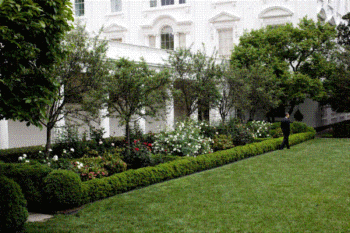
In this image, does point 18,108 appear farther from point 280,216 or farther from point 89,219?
point 280,216

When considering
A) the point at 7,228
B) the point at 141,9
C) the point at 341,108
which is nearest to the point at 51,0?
the point at 7,228

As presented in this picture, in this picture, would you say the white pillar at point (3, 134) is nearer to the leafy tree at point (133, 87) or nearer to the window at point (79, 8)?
the leafy tree at point (133, 87)

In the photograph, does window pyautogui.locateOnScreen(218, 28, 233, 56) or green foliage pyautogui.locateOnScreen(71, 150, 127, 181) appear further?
window pyautogui.locateOnScreen(218, 28, 233, 56)

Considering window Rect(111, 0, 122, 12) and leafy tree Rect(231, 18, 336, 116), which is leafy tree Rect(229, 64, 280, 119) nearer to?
leafy tree Rect(231, 18, 336, 116)

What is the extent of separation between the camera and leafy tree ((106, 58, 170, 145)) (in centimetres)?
1342

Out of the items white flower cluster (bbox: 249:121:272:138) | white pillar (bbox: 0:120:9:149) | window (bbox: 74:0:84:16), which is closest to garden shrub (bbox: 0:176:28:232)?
white pillar (bbox: 0:120:9:149)

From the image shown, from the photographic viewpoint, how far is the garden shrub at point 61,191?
8.71 meters

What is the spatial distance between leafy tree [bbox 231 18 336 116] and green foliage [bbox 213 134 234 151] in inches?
303

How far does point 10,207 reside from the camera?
695 centimetres

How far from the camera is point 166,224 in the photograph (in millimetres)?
7586

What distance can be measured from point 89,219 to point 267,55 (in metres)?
20.8

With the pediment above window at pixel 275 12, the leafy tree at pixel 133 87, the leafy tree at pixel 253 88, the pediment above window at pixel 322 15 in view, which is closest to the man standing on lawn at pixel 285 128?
the leafy tree at pixel 253 88

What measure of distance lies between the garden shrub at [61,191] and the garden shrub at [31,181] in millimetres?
199

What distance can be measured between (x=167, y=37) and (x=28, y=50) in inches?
1077
